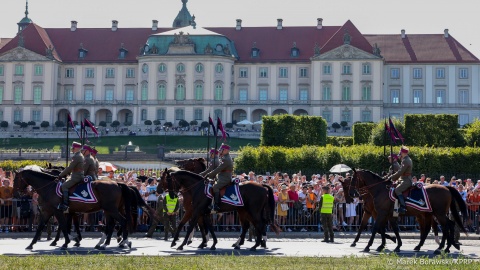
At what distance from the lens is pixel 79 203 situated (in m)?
22.8

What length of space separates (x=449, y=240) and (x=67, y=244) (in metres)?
8.90

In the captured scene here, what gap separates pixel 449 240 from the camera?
73.4 ft

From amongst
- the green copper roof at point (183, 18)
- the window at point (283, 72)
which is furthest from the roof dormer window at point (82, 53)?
the green copper roof at point (183, 18)

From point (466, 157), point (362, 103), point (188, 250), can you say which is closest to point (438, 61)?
point (362, 103)

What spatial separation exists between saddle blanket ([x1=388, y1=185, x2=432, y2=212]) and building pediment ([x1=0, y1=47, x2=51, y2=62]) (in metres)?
85.8

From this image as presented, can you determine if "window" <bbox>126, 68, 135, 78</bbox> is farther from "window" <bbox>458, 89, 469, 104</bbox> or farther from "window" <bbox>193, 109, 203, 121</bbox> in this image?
"window" <bbox>458, 89, 469, 104</bbox>

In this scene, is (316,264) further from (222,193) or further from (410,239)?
(410,239)

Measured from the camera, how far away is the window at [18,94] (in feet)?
346

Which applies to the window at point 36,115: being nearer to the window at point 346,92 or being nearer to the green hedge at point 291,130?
the window at point 346,92

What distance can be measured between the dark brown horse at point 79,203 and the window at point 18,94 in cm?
8454

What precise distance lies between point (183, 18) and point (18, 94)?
33.7m

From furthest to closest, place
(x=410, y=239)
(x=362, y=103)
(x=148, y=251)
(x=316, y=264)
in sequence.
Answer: (x=362, y=103) < (x=410, y=239) < (x=148, y=251) < (x=316, y=264)

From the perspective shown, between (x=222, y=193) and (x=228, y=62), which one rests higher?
(x=228, y=62)

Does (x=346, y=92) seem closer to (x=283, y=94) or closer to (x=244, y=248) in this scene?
(x=283, y=94)
